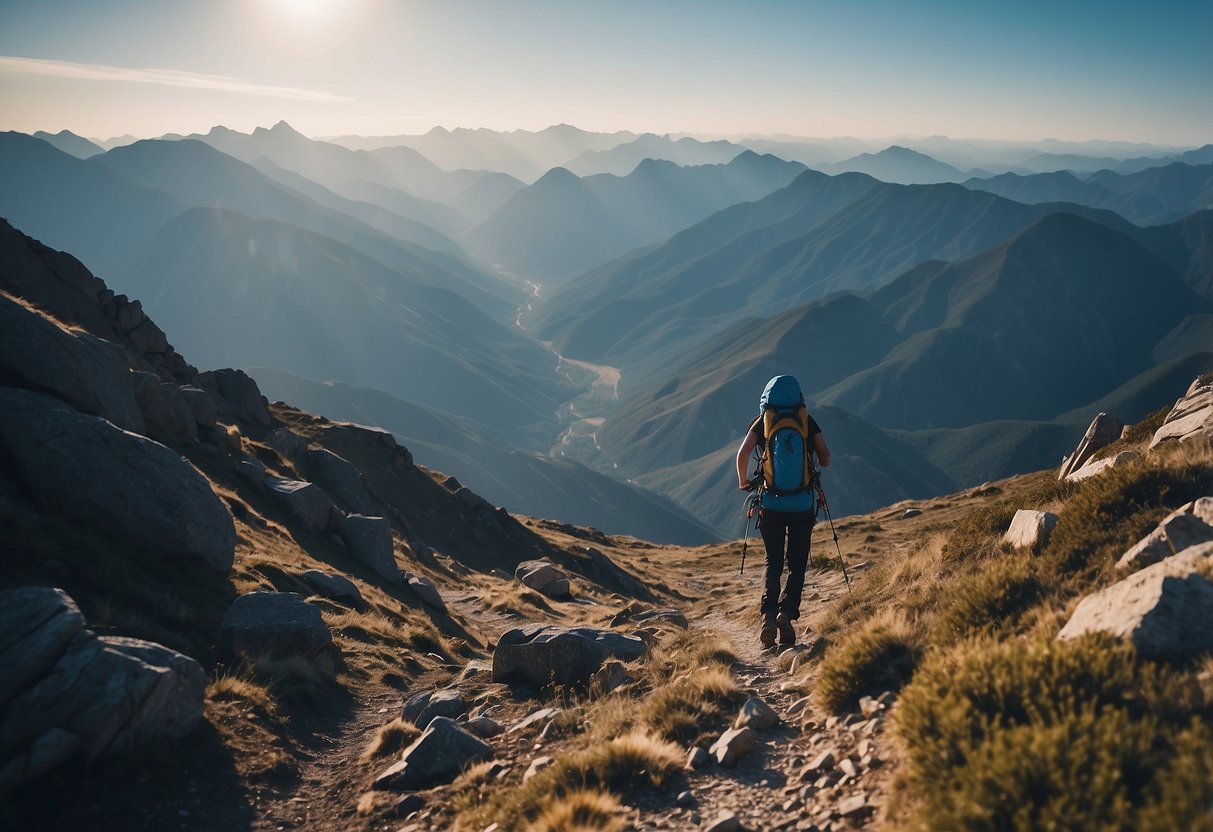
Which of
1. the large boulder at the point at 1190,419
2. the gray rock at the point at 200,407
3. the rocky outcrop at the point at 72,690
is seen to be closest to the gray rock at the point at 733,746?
the rocky outcrop at the point at 72,690

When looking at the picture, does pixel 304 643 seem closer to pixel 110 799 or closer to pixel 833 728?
pixel 110 799

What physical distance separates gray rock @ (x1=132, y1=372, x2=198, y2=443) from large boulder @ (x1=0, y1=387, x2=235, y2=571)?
9827mm

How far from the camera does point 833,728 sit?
7914 millimetres

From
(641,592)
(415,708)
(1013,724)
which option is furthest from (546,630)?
(641,592)

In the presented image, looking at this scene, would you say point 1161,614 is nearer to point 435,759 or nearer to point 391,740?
point 435,759

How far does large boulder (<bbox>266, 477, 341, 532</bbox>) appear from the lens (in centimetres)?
2661

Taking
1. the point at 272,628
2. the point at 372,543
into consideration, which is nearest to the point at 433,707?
the point at 272,628

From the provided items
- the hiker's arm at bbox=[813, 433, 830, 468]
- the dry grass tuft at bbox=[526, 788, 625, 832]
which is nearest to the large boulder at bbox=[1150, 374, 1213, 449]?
the hiker's arm at bbox=[813, 433, 830, 468]

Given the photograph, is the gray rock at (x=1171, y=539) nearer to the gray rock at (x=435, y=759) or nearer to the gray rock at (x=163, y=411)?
the gray rock at (x=435, y=759)

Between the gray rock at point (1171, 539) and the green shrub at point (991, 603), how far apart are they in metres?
0.99

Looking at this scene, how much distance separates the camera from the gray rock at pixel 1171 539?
25.3 ft

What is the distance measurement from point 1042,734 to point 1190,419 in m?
11.0

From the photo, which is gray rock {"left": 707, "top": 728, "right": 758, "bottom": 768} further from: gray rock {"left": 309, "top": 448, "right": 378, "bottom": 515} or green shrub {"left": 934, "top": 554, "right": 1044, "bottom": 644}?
gray rock {"left": 309, "top": 448, "right": 378, "bottom": 515}

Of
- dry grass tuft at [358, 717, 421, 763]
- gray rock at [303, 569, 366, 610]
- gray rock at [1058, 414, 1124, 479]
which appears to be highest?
gray rock at [1058, 414, 1124, 479]
